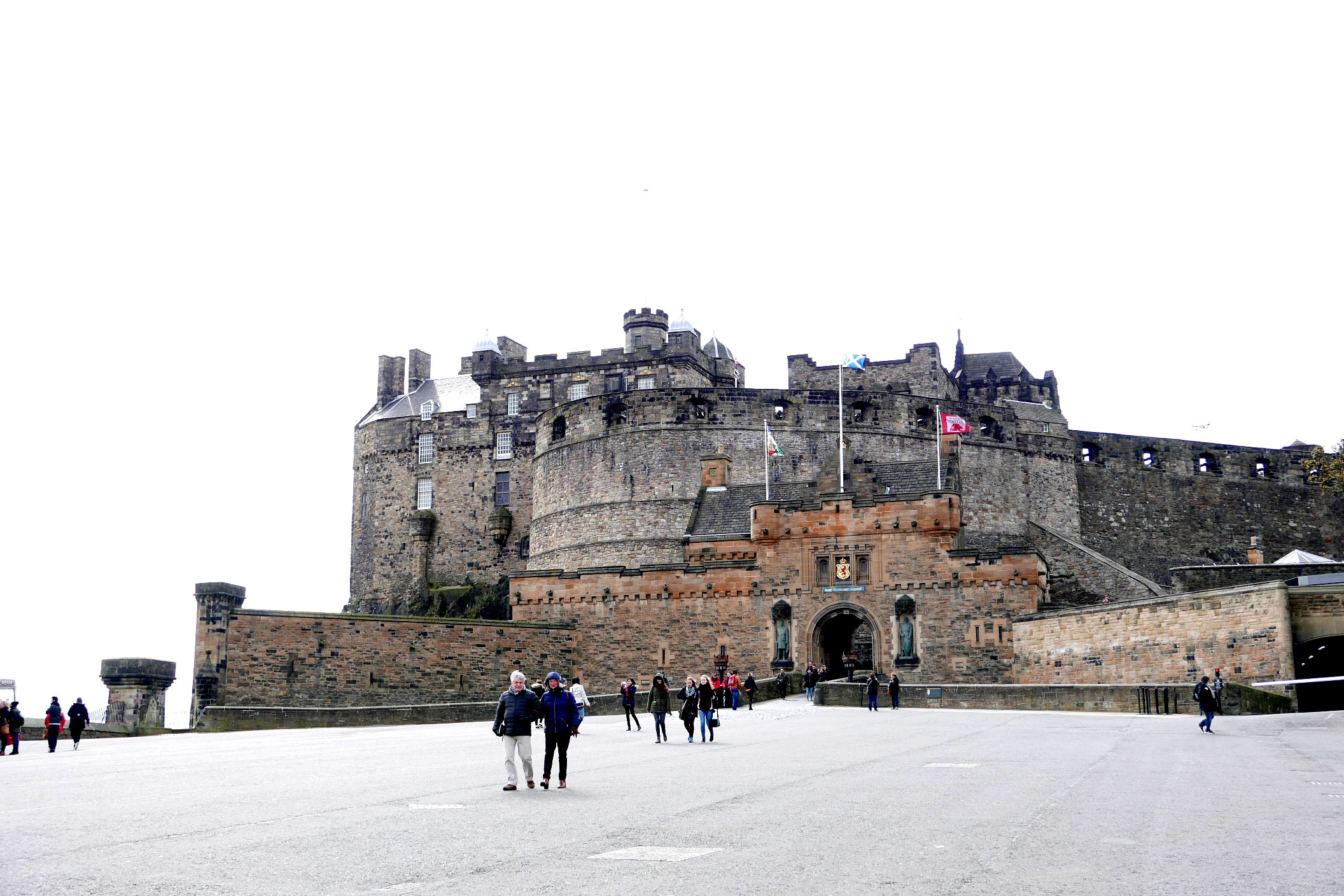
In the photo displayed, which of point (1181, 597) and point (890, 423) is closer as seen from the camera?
point (1181, 597)

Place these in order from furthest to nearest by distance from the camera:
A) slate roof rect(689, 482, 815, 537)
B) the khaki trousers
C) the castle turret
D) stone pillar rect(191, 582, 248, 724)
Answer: the castle turret → slate roof rect(689, 482, 815, 537) → stone pillar rect(191, 582, 248, 724) → the khaki trousers

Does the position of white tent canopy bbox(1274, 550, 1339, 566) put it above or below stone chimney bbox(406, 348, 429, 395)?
below

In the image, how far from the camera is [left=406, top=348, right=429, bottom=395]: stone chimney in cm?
5841

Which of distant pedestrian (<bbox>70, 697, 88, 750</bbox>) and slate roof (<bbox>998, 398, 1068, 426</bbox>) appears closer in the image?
distant pedestrian (<bbox>70, 697, 88, 750</bbox>)

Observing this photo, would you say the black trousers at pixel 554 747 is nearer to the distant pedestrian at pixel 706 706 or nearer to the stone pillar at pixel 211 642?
the distant pedestrian at pixel 706 706

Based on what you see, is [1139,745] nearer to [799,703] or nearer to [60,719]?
[799,703]

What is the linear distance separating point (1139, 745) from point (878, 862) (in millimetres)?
9735

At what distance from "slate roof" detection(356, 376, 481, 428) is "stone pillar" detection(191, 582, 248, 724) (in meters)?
22.6

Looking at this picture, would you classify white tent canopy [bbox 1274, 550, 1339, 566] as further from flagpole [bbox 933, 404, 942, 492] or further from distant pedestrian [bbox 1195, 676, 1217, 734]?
distant pedestrian [bbox 1195, 676, 1217, 734]

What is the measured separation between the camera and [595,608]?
3506 cm

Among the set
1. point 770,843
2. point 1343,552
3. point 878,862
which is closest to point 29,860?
point 770,843

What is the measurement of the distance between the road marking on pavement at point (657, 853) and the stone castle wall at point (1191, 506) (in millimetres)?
43365

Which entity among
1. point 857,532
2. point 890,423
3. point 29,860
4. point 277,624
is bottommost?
point 29,860

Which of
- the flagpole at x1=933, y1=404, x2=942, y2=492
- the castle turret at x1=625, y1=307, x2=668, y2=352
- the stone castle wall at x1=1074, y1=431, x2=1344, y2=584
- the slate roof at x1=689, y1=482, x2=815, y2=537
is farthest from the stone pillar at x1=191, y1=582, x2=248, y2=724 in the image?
the stone castle wall at x1=1074, y1=431, x2=1344, y2=584
